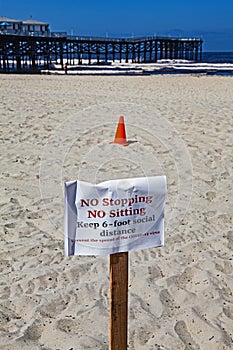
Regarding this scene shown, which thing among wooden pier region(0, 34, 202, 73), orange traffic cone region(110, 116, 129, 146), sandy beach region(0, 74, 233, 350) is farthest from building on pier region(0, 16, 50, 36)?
Answer: orange traffic cone region(110, 116, 129, 146)

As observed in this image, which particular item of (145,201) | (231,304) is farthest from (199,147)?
(145,201)

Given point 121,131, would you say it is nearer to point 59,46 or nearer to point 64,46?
Result: point 59,46

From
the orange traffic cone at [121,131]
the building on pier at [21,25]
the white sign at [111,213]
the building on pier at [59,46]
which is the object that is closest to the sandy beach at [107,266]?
the orange traffic cone at [121,131]

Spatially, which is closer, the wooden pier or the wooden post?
the wooden post

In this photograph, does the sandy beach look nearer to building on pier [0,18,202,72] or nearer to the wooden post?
the wooden post

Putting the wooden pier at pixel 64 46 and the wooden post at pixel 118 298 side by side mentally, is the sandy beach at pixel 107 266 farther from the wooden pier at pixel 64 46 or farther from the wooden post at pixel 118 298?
the wooden pier at pixel 64 46

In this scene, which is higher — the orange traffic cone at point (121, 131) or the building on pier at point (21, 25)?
the building on pier at point (21, 25)

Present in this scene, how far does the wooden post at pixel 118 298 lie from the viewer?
1.98 meters

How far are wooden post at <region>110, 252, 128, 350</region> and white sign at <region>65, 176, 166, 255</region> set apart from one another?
85 millimetres

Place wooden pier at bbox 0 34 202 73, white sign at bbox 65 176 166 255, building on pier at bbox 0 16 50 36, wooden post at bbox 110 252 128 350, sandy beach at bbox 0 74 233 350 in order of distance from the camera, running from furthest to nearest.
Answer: building on pier at bbox 0 16 50 36 < wooden pier at bbox 0 34 202 73 < sandy beach at bbox 0 74 233 350 < wooden post at bbox 110 252 128 350 < white sign at bbox 65 176 166 255

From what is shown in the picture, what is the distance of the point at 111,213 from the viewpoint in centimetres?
186

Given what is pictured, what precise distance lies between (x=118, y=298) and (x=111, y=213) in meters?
0.44

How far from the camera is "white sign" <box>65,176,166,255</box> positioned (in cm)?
184

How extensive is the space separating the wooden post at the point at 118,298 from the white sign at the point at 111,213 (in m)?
0.09
